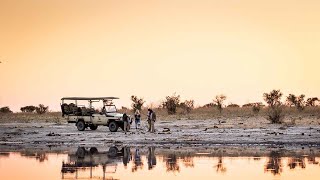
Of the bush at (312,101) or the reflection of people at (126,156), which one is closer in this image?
the reflection of people at (126,156)

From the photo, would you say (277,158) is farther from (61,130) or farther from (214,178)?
(61,130)

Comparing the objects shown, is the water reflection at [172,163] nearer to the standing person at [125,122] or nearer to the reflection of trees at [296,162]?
the reflection of trees at [296,162]

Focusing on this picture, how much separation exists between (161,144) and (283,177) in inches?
700

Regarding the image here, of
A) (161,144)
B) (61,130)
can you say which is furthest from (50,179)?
(61,130)

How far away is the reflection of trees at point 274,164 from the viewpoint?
24.1 metres

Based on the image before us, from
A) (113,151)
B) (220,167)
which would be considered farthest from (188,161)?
(113,151)

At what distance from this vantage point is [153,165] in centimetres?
2636

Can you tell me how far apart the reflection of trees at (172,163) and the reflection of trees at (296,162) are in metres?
3.79

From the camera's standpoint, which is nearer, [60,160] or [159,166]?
[159,166]

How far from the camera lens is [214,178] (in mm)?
22266

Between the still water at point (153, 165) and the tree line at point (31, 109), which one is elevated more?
the tree line at point (31, 109)

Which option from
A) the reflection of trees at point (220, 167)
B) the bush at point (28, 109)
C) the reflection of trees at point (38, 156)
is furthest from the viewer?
the bush at point (28, 109)

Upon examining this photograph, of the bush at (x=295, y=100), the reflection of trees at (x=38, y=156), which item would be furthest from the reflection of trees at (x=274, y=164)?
the bush at (x=295, y=100)

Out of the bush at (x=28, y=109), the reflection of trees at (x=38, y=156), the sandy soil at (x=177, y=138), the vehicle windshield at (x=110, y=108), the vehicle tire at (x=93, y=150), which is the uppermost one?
the bush at (x=28, y=109)
